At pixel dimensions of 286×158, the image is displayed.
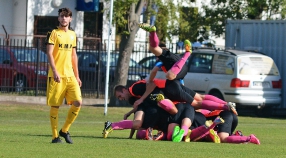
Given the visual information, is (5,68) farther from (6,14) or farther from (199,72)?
(6,14)

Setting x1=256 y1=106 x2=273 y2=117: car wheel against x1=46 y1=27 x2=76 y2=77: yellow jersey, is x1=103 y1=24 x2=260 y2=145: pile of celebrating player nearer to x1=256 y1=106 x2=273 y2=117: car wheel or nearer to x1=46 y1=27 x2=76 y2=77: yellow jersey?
x1=46 y1=27 x2=76 y2=77: yellow jersey

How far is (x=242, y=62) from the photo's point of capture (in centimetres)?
2219

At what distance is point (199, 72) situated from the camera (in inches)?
907

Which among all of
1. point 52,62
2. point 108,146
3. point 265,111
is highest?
point 52,62

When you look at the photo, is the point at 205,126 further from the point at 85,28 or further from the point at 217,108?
the point at 85,28

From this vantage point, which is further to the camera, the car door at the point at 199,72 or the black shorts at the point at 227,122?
the car door at the point at 199,72

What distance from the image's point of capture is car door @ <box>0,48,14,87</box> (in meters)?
26.3

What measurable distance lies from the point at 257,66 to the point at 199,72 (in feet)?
5.59

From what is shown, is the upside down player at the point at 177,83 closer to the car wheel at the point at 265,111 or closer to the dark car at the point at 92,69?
the car wheel at the point at 265,111

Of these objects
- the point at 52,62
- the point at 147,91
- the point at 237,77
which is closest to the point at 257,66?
the point at 237,77

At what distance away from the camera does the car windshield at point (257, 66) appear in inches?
874

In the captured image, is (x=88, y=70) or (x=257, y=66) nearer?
(x=257, y=66)

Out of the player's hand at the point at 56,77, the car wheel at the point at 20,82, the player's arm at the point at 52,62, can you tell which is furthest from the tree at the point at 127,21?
the player's hand at the point at 56,77

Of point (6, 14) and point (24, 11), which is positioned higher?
point (24, 11)
